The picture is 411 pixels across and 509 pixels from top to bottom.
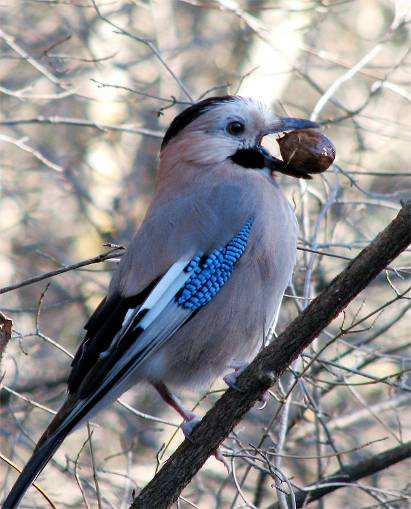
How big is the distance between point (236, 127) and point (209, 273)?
39.3 inches

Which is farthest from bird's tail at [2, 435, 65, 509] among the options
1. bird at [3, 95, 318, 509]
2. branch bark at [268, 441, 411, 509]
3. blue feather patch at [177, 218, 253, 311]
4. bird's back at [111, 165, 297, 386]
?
branch bark at [268, 441, 411, 509]

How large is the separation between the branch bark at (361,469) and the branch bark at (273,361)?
925 mm

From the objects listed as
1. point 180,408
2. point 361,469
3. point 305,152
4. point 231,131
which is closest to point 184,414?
point 180,408

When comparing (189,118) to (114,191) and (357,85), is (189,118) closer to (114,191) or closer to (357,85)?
(114,191)

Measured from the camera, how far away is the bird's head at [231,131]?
5.19 metres

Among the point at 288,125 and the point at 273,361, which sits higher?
the point at 288,125

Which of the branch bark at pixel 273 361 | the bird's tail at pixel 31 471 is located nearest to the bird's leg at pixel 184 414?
the branch bark at pixel 273 361

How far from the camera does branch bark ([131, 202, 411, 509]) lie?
11.7 ft

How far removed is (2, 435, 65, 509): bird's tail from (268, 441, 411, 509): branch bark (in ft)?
4.39

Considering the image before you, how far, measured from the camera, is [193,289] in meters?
4.64

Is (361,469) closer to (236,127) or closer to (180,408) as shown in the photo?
(180,408)

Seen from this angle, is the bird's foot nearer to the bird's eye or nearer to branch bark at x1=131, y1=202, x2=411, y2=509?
branch bark at x1=131, y1=202, x2=411, y2=509

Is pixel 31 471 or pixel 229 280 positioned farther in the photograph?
pixel 229 280

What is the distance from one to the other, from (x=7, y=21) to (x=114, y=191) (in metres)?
2.20
